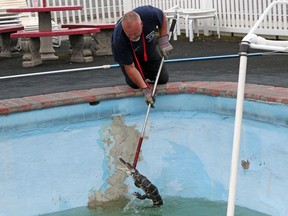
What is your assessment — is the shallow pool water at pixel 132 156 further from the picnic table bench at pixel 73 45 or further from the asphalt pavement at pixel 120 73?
the picnic table bench at pixel 73 45

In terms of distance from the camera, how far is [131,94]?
719 cm

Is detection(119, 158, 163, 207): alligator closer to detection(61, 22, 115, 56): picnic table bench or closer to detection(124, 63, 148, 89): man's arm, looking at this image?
detection(124, 63, 148, 89): man's arm

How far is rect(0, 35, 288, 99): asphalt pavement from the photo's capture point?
8.14m

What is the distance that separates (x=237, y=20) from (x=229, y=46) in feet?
3.24

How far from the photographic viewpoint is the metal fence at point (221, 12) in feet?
38.8

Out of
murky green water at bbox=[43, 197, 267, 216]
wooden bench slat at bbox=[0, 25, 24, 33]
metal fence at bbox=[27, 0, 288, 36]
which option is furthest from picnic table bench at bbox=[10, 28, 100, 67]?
murky green water at bbox=[43, 197, 267, 216]

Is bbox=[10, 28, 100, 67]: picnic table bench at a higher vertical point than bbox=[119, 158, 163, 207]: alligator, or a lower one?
higher

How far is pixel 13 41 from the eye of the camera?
12.3m

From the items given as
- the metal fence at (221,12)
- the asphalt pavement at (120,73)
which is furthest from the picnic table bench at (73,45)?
the metal fence at (221,12)

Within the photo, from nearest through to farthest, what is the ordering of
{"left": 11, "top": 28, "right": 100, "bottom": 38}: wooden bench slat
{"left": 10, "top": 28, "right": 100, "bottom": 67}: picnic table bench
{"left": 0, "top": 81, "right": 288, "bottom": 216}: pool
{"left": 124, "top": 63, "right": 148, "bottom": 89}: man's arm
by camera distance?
1. {"left": 0, "top": 81, "right": 288, "bottom": 216}: pool
2. {"left": 124, "top": 63, "right": 148, "bottom": 89}: man's arm
3. {"left": 11, "top": 28, "right": 100, "bottom": 38}: wooden bench slat
4. {"left": 10, "top": 28, "right": 100, "bottom": 67}: picnic table bench

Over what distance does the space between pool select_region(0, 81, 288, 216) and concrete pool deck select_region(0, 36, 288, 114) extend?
0.08m

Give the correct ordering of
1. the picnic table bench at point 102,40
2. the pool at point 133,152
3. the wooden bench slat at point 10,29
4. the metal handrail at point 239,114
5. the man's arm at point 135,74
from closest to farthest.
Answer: the metal handrail at point 239,114 → the pool at point 133,152 → the man's arm at point 135,74 → the picnic table bench at point 102,40 → the wooden bench slat at point 10,29

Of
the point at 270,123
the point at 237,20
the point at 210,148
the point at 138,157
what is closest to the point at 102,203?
the point at 138,157

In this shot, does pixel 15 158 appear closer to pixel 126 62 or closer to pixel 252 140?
pixel 126 62
